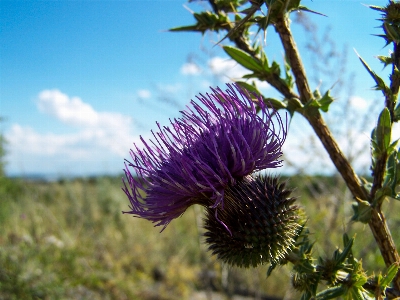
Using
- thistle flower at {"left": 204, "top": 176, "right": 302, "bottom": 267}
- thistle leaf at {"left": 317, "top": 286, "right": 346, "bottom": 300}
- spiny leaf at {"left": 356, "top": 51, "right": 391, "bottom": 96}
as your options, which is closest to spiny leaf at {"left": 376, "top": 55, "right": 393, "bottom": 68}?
spiny leaf at {"left": 356, "top": 51, "right": 391, "bottom": 96}

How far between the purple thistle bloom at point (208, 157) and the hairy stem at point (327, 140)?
0.86 feet

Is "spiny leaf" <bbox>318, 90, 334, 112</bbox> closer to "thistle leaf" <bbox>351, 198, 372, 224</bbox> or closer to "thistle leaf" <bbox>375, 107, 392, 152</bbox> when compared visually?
"thistle leaf" <bbox>375, 107, 392, 152</bbox>

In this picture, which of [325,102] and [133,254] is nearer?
[325,102]

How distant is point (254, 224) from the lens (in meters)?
1.74

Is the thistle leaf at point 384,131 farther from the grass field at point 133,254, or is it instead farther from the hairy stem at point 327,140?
the grass field at point 133,254

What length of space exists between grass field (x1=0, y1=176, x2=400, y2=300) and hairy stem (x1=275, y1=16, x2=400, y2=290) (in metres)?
0.15

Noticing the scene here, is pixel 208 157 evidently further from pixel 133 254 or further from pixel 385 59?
pixel 133 254

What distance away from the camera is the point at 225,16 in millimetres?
2188

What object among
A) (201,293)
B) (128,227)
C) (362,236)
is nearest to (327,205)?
(362,236)

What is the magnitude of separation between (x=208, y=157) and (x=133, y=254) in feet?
29.5

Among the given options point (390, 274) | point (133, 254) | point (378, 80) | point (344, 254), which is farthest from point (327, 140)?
point (133, 254)

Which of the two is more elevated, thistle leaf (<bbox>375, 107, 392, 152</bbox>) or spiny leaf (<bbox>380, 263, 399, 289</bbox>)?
thistle leaf (<bbox>375, 107, 392, 152</bbox>)

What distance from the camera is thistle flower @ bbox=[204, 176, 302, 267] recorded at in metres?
1.69

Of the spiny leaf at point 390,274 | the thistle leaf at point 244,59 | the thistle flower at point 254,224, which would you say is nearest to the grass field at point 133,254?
the thistle flower at point 254,224
